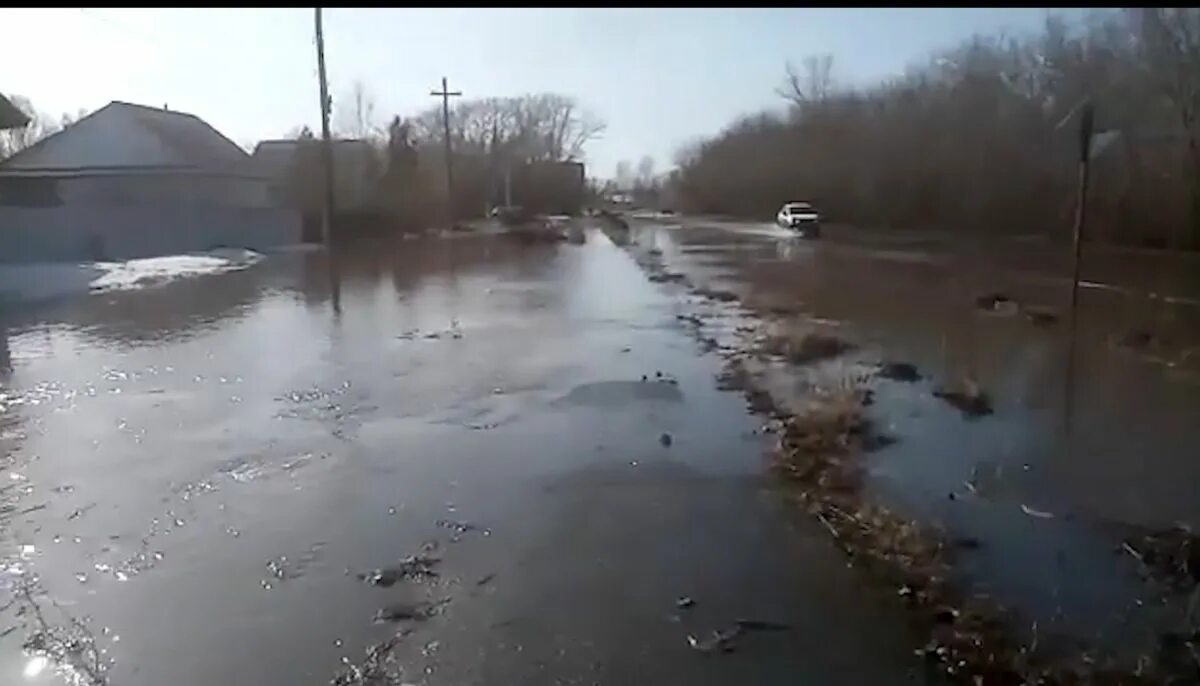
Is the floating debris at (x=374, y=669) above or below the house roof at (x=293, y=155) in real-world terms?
below

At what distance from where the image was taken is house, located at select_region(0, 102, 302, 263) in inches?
1438

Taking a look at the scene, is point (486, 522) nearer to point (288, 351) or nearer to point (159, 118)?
point (288, 351)

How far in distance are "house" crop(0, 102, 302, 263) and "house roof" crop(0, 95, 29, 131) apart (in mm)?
4350

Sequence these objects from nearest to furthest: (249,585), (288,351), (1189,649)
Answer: (1189,649), (249,585), (288,351)

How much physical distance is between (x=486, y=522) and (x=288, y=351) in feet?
29.1

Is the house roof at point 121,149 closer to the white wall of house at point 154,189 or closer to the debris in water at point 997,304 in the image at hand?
the white wall of house at point 154,189

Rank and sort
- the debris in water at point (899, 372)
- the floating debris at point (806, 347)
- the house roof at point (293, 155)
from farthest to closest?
the house roof at point (293, 155)
the floating debris at point (806, 347)
the debris in water at point (899, 372)

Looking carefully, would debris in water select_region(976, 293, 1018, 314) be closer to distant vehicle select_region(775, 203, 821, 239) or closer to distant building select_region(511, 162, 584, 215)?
distant vehicle select_region(775, 203, 821, 239)

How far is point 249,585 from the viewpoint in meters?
6.01

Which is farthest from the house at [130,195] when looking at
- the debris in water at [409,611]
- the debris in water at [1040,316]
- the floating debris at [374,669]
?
the floating debris at [374,669]

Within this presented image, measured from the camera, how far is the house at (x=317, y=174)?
47.0 meters

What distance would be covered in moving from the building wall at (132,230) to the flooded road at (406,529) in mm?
22366

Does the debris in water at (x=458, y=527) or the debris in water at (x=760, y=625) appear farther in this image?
the debris in water at (x=458, y=527)

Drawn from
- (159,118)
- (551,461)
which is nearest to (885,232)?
(159,118)
